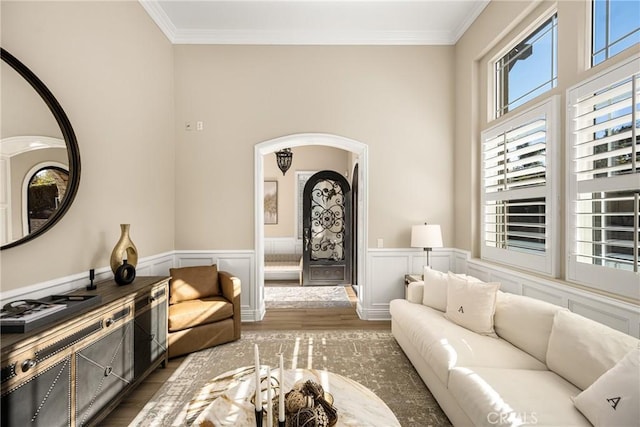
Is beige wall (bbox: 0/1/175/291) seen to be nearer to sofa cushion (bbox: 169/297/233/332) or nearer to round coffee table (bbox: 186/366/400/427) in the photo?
sofa cushion (bbox: 169/297/233/332)

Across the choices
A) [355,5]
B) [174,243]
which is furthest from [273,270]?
[355,5]

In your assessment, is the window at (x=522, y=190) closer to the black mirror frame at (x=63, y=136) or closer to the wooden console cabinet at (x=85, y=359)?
the wooden console cabinet at (x=85, y=359)

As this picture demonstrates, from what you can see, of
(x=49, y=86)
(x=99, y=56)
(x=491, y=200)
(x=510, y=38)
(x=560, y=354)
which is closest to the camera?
(x=560, y=354)

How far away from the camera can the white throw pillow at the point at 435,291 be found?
9.98ft

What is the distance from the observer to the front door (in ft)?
20.3

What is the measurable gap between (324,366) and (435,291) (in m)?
1.30

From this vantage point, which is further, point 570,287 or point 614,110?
point 570,287

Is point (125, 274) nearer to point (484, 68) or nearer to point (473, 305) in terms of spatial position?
point (473, 305)

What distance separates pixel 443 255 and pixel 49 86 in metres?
4.40

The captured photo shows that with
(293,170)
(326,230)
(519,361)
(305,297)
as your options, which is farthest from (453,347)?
(293,170)

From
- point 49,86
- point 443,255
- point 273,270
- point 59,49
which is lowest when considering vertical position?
point 273,270

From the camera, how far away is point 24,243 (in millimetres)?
2021

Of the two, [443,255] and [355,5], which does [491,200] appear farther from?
[355,5]

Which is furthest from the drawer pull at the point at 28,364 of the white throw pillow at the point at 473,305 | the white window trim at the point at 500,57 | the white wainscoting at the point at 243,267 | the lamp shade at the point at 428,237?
the white window trim at the point at 500,57
